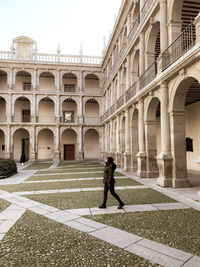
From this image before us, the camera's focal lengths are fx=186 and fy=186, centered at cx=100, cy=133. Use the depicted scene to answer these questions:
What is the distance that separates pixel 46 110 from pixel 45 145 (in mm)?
4984

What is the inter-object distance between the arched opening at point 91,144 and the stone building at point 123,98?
0.47 feet

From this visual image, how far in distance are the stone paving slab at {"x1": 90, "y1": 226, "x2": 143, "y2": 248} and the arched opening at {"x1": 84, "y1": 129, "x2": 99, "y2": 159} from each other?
2286 centimetres

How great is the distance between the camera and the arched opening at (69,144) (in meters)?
26.5

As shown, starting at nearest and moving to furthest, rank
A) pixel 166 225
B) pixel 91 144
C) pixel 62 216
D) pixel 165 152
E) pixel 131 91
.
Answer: pixel 166 225, pixel 62 216, pixel 165 152, pixel 131 91, pixel 91 144

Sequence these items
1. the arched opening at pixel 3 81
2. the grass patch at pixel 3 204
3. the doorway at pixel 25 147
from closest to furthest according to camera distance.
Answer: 1. the grass patch at pixel 3 204
2. the arched opening at pixel 3 81
3. the doorway at pixel 25 147

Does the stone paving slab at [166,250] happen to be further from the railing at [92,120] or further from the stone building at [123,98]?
the railing at [92,120]

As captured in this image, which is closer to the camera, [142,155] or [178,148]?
[178,148]

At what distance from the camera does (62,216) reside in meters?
4.69

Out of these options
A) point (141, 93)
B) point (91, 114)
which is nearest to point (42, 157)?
point (91, 114)

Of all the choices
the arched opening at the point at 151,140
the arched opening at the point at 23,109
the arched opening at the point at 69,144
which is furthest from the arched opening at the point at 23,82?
the arched opening at the point at 151,140

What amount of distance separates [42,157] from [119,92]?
1507cm

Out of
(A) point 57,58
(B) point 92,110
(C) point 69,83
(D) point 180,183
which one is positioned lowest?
(D) point 180,183

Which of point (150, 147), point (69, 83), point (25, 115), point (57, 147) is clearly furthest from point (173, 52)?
point (25, 115)

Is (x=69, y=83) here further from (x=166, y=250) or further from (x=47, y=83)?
(x=166, y=250)
